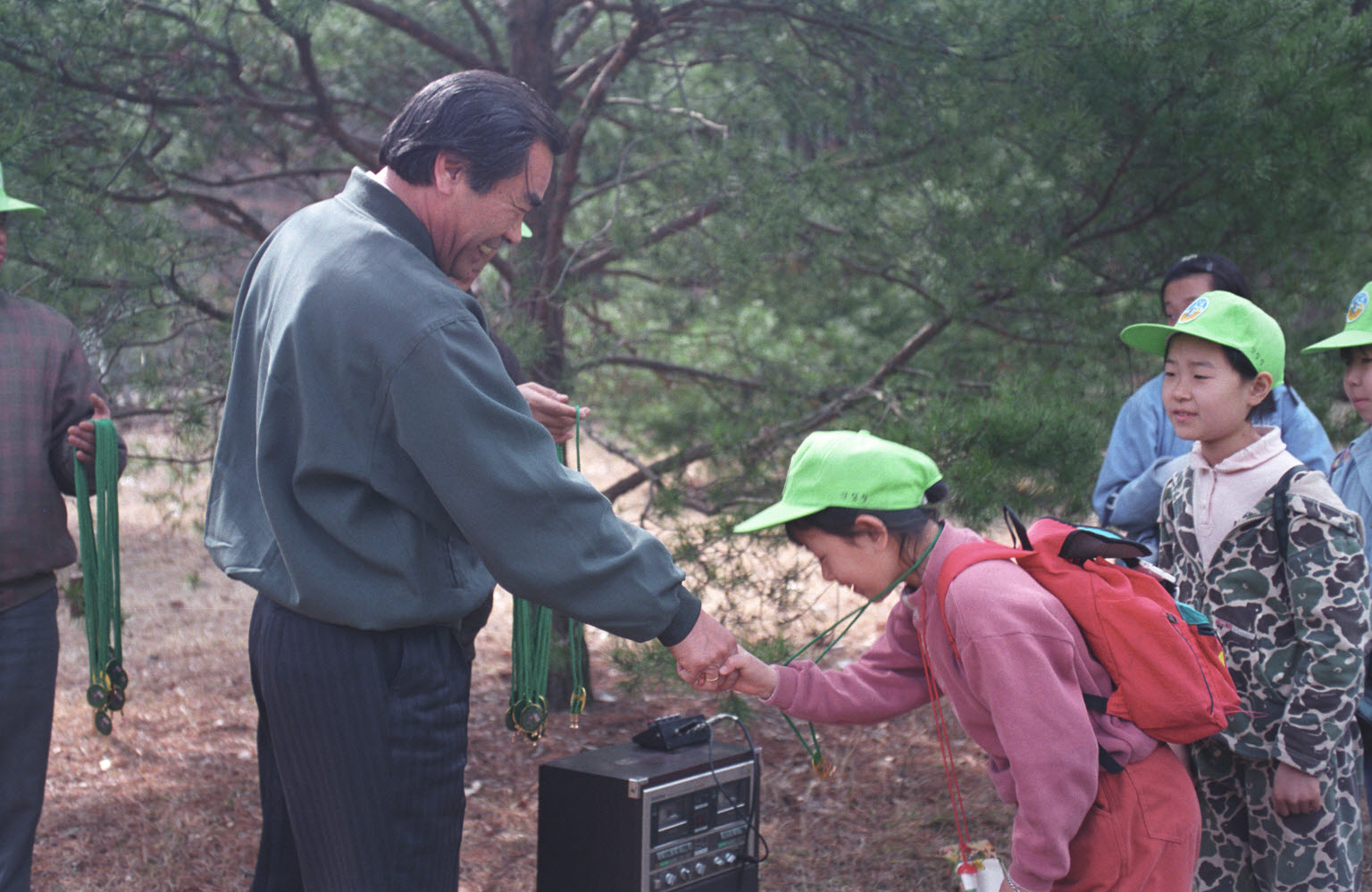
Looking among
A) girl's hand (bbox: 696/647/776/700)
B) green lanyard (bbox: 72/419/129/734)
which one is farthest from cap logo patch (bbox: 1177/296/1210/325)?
green lanyard (bbox: 72/419/129/734)

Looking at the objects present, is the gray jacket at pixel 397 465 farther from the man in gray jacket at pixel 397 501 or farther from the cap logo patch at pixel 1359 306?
the cap logo patch at pixel 1359 306

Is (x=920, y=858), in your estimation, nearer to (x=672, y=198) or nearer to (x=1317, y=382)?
(x=1317, y=382)

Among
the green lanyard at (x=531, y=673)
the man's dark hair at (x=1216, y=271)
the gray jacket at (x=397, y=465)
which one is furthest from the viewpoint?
the man's dark hair at (x=1216, y=271)

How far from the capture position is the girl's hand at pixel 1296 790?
230 centimetres

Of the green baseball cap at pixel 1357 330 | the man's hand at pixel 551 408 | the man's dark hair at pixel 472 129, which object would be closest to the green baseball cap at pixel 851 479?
the man's hand at pixel 551 408

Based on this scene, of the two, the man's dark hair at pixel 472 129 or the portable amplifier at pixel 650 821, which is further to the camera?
the portable amplifier at pixel 650 821

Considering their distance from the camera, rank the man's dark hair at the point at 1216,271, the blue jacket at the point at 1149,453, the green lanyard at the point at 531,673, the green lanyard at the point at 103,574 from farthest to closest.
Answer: the man's dark hair at the point at 1216,271 → the blue jacket at the point at 1149,453 → the green lanyard at the point at 103,574 → the green lanyard at the point at 531,673

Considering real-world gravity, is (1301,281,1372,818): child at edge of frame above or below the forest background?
below

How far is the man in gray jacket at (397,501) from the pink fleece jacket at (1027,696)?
44cm

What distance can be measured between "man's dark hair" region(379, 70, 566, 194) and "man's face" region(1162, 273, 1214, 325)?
6.06 ft

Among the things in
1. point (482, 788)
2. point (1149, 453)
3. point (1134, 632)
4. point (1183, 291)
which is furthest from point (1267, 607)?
point (482, 788)

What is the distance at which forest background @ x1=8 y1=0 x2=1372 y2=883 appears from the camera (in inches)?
134

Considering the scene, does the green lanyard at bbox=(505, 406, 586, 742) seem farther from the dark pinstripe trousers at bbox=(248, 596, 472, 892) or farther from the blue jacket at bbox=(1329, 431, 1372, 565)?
the blue jacket at bbox=(1329, 431, 1372, 565)

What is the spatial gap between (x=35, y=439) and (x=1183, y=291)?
2764 millimetres
